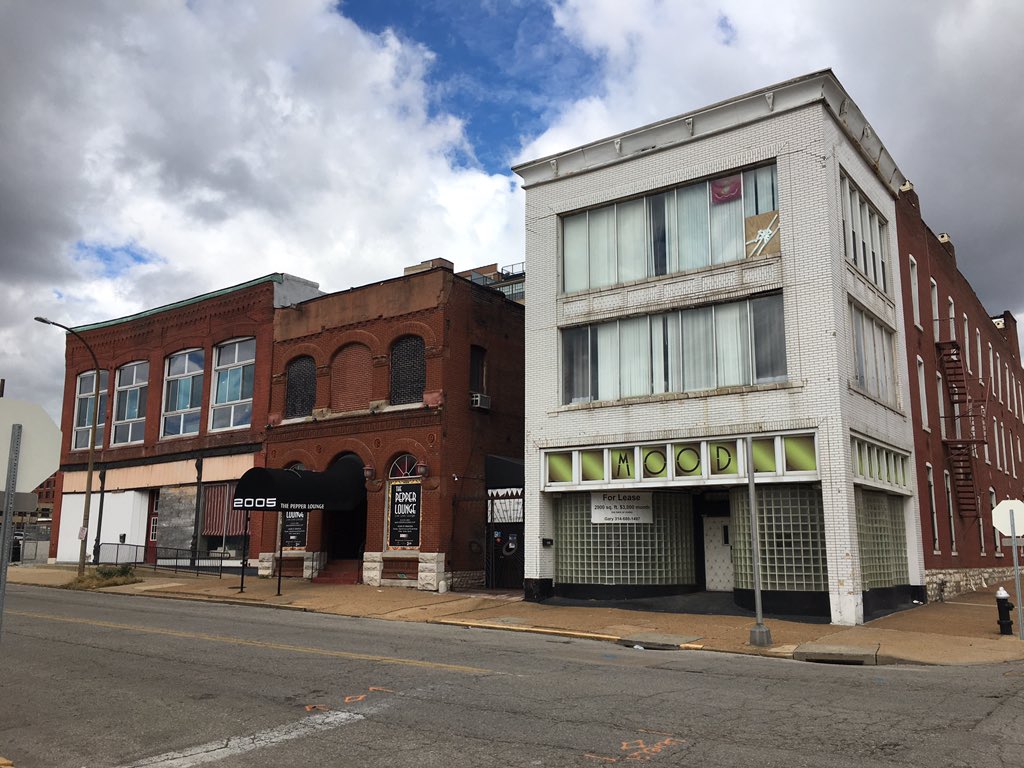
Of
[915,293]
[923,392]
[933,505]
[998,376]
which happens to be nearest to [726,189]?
[915,293]

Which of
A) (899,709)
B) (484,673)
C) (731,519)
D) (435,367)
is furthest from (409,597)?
(899,709)

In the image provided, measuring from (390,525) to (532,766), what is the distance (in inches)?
748

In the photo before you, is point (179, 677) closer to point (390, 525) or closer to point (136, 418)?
point (390, 525)

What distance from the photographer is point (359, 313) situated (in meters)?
27.4

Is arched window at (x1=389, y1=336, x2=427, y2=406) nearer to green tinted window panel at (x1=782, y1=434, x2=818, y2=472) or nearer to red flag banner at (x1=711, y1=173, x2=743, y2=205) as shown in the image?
red flag banner at (x1=711, y1=173, x2=743, y2=205)

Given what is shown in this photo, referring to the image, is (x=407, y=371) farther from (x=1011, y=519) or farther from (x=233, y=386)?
(x=1011, y=519)

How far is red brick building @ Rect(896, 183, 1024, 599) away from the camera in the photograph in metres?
25.5

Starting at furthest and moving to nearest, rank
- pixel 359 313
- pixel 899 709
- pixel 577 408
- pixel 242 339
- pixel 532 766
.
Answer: pixel 242 339, pixel 359 313, pixel 577 408, pixel 899 709, pixel 532 766

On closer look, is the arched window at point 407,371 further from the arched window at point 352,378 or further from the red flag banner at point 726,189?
the red flag banner at point 726,189

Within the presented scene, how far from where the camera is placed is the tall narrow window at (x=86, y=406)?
121 ft

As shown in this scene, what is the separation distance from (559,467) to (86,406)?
25.5 m

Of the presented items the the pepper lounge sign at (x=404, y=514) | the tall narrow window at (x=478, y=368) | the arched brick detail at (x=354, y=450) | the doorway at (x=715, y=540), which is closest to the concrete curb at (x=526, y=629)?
the doorway at (x=715, y=540)

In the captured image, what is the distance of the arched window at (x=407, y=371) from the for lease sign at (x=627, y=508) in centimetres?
705

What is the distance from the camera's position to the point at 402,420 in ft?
84.3
